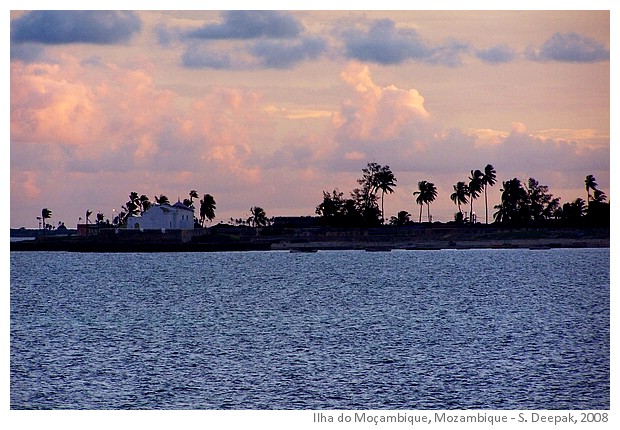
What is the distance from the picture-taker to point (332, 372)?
143 feet

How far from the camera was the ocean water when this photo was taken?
38.6 meters

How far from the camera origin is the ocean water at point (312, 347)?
38.6 meters

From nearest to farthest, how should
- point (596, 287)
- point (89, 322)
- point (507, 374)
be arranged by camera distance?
point (507, 374), point (89, 322), point (596, 287)

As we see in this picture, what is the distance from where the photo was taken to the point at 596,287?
322ft

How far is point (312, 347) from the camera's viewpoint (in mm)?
51281
